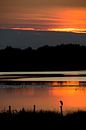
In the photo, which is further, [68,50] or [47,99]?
[68,50]

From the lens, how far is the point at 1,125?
16.5 meters

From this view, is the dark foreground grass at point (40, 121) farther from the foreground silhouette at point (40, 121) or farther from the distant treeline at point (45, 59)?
the distant treeline at point (45, 59)

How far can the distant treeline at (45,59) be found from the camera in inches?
3770

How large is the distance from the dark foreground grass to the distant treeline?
73096 mm

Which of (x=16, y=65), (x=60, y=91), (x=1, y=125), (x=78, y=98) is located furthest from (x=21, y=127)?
(x=16, y=65)

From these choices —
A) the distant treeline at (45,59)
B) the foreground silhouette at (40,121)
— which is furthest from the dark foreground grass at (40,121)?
the distant treeline at (45,59)

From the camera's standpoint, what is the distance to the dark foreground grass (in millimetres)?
16328

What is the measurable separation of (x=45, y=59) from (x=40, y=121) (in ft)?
276

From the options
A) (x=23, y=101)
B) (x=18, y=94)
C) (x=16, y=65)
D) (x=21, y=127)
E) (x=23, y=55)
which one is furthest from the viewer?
(x=23, y=55)

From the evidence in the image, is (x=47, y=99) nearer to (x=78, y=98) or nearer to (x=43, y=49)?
(x=78, y=98)

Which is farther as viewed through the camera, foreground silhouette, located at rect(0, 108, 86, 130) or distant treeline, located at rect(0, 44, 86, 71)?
distant treeline, located at rect(0, 44, 86, 71)

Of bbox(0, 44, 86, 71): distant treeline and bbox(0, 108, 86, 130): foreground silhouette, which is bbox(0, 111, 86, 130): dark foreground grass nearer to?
bbox(0, 108, 86, 130): foreground silhouette

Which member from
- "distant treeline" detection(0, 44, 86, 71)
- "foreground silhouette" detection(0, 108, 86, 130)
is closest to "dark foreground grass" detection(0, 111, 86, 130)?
"foreground silhouette" detection(0, 108, 86, 130)

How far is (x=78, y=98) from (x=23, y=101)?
3.83 metres
